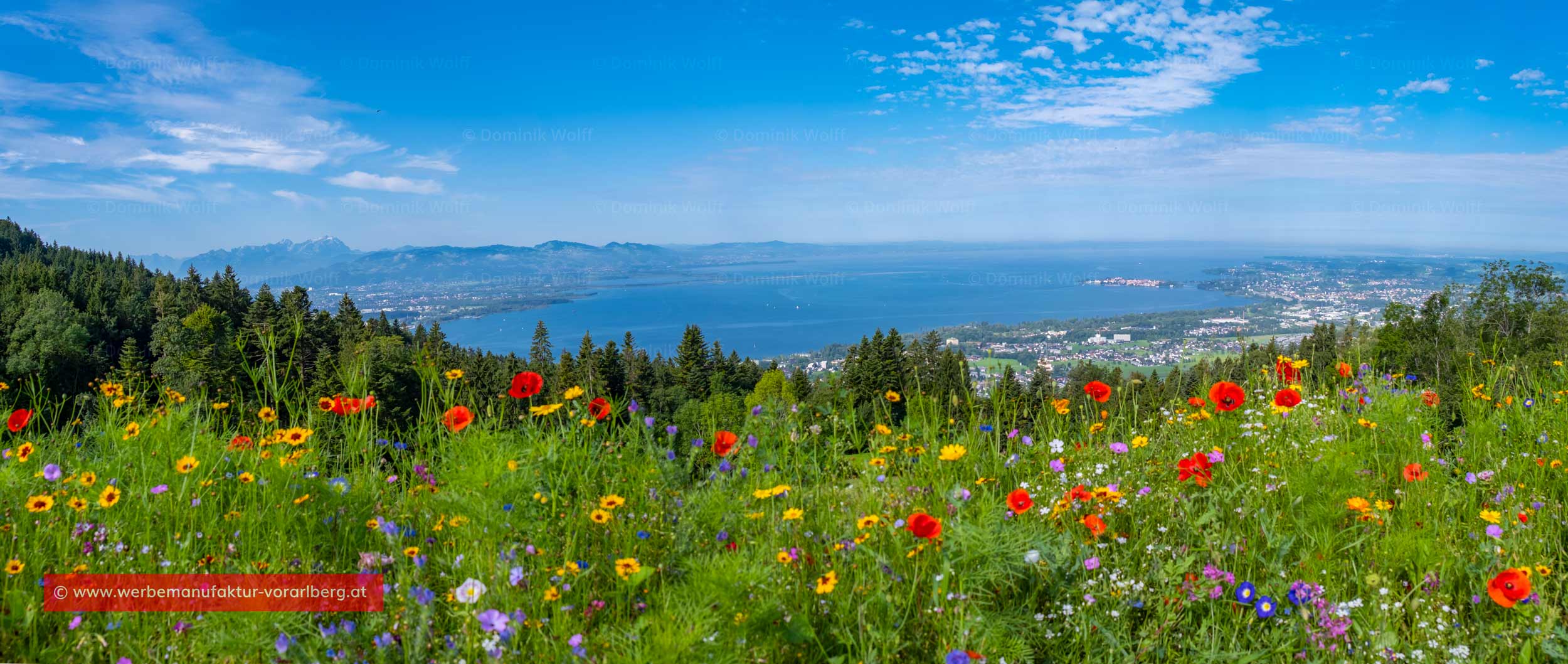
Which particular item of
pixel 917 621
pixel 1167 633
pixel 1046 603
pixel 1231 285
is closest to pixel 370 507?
pixel 917 621

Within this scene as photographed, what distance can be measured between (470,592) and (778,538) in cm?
97

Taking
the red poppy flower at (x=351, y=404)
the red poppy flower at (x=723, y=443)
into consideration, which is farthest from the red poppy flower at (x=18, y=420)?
the red poppy flower at (x=723, y=443)

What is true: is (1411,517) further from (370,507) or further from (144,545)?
(144,545)

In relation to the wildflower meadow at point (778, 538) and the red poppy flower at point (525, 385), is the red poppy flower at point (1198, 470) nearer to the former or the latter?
the wildflower meadow at point (778, 538)

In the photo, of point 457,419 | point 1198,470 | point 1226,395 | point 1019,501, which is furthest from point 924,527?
point 1226,395

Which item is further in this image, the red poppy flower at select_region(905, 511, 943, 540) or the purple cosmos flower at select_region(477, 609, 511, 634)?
the red poppy flower at select_region(905, 511, 943, 540)

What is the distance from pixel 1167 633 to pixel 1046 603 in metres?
0.35

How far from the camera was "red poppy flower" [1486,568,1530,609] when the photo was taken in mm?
1996

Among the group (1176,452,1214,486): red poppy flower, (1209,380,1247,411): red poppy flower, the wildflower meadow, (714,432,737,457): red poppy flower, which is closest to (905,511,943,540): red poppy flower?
the wildflower meadow

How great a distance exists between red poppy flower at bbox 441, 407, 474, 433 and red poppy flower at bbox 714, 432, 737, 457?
1.01 m

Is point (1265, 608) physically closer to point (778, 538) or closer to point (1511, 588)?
point (1511, 588)

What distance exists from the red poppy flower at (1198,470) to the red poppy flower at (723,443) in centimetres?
183

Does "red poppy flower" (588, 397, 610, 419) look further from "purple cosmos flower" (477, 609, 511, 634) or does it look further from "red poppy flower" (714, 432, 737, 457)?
"purple cosmos flower" (477, 609, 511, 634)

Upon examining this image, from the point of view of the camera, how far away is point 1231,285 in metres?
118
